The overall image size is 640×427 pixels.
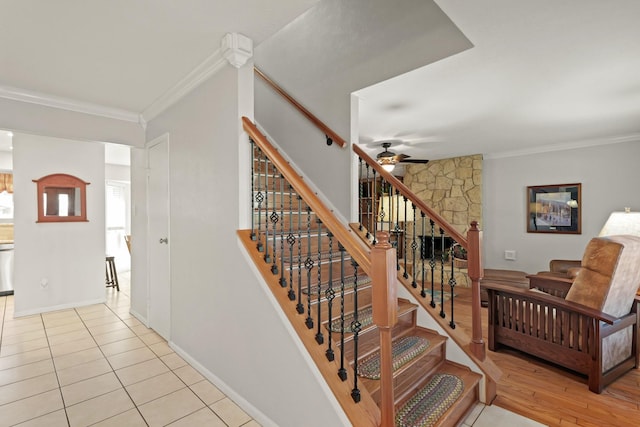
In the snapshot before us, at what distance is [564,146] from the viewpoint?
197 inches

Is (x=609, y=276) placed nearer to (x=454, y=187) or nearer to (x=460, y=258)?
(x=460, y=258)

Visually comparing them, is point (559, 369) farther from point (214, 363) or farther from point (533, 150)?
point (533, 150)

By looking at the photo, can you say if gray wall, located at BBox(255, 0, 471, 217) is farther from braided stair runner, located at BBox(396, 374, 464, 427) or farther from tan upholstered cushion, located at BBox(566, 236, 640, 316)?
tan upholstered cushion, located at BBox(566, 236, 640, 316)

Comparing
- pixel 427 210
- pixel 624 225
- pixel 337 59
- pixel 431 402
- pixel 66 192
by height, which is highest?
pixel 337 59

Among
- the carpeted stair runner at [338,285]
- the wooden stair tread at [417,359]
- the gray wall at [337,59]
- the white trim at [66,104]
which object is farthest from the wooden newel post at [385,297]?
the white trim at [66,104]

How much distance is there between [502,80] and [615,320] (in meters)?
2.08

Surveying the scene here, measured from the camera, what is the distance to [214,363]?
2.36 meters

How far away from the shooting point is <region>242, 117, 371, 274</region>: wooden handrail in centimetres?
141

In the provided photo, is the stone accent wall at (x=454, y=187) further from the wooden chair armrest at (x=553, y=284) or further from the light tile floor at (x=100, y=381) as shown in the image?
the light tile floor at (x=100, y=381)

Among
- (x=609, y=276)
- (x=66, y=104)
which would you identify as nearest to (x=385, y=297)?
(x=609, y=276)

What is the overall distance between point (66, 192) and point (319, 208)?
4.63m

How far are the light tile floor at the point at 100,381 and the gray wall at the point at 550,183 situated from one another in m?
5.47

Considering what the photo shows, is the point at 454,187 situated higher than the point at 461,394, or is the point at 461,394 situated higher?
the point at 454,187

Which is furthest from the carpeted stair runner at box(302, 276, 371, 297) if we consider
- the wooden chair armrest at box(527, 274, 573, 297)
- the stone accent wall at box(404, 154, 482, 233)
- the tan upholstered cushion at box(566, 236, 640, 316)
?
the stone accent wall at box(404, 154, 482, 233)
